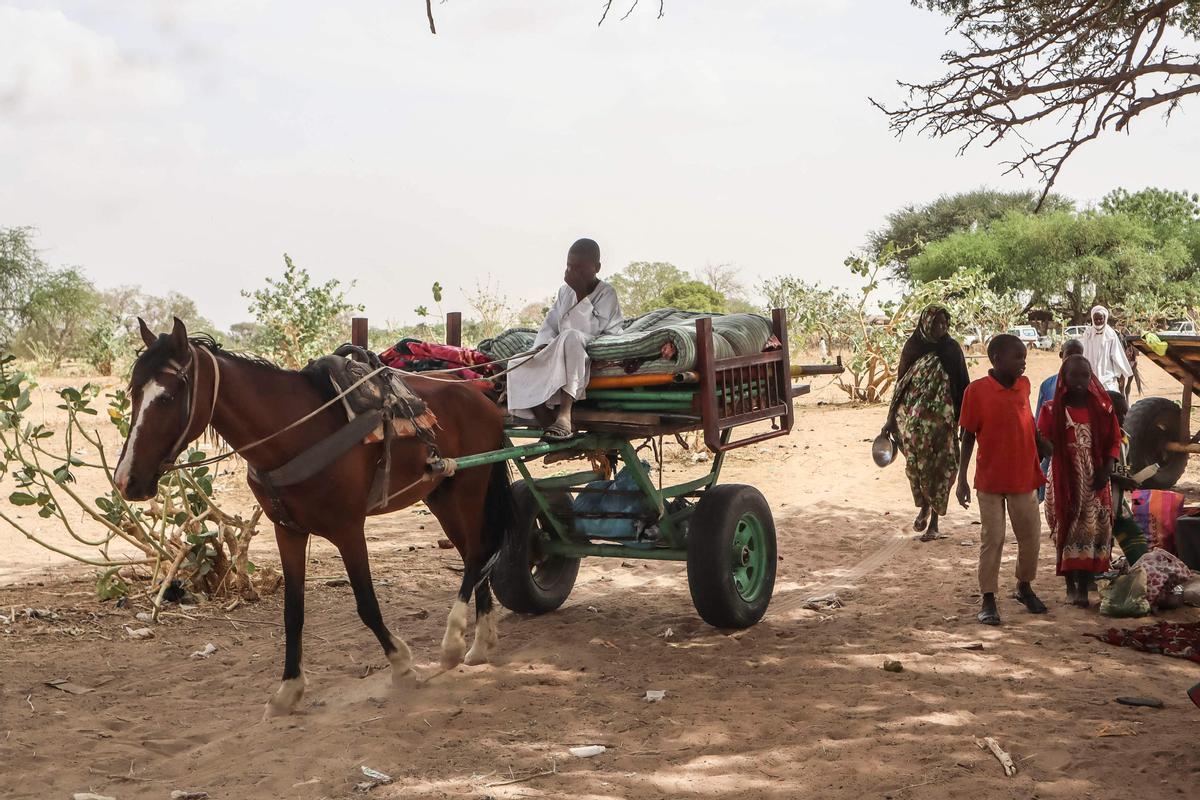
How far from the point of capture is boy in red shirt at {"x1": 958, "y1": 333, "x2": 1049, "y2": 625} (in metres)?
6.05

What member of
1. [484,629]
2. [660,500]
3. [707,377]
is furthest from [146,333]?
[660,500]

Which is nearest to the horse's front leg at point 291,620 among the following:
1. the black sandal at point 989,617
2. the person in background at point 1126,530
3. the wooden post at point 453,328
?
the wooden post at point 453,328

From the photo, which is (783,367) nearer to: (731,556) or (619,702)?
(731,556)

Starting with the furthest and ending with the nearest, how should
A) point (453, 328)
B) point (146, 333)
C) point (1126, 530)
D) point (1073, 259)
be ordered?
point (1073, 259) → point (453, 328) → point (1126, 530) → point (146, 333)

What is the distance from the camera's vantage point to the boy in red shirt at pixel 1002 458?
605 centimetres

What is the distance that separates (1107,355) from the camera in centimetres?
1160

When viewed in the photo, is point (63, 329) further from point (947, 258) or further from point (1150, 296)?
point (1150, 296)

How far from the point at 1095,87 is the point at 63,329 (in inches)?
1299

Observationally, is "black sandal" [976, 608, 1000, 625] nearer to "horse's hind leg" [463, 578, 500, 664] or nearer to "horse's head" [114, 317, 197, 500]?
"horse's hind leg" [463, 578, 500, 664]

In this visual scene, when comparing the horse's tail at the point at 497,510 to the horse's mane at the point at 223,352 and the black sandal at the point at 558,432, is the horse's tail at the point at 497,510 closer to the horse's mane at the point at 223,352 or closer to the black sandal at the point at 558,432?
the black sandal at the point at 558,432

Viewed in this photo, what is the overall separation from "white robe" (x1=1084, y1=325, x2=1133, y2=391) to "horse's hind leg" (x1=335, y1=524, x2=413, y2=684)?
29.2 feet

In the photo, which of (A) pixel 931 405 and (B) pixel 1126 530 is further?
(A) pixel 931 405

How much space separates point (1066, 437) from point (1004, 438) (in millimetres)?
546

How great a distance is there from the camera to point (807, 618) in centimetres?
654
